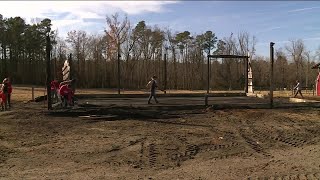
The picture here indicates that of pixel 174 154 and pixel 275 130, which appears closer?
pixel 174 154

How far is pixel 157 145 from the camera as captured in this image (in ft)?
34.2

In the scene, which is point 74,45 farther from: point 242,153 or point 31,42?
point 242,153

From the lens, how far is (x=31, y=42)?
195 feet

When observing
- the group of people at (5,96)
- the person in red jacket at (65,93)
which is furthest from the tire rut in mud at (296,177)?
the group of people at (5,96)

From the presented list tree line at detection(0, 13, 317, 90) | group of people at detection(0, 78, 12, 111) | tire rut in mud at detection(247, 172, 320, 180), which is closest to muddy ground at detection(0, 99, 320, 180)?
tire rut in mud at detection(247, 172, 320, 180)

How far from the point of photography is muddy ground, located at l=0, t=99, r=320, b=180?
7.99 meters

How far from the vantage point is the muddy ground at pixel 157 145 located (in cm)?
799

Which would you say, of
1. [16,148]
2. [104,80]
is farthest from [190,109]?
[104,80]

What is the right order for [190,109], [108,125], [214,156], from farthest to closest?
[190,109] < [108,125] < [214,156]


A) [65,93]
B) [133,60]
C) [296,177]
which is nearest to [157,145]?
[296,177]

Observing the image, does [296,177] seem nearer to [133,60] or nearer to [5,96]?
[5,96]

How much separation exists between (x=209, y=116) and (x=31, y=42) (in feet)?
161

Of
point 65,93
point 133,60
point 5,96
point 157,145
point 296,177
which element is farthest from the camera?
point 133,60

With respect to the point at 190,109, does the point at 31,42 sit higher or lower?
higher
